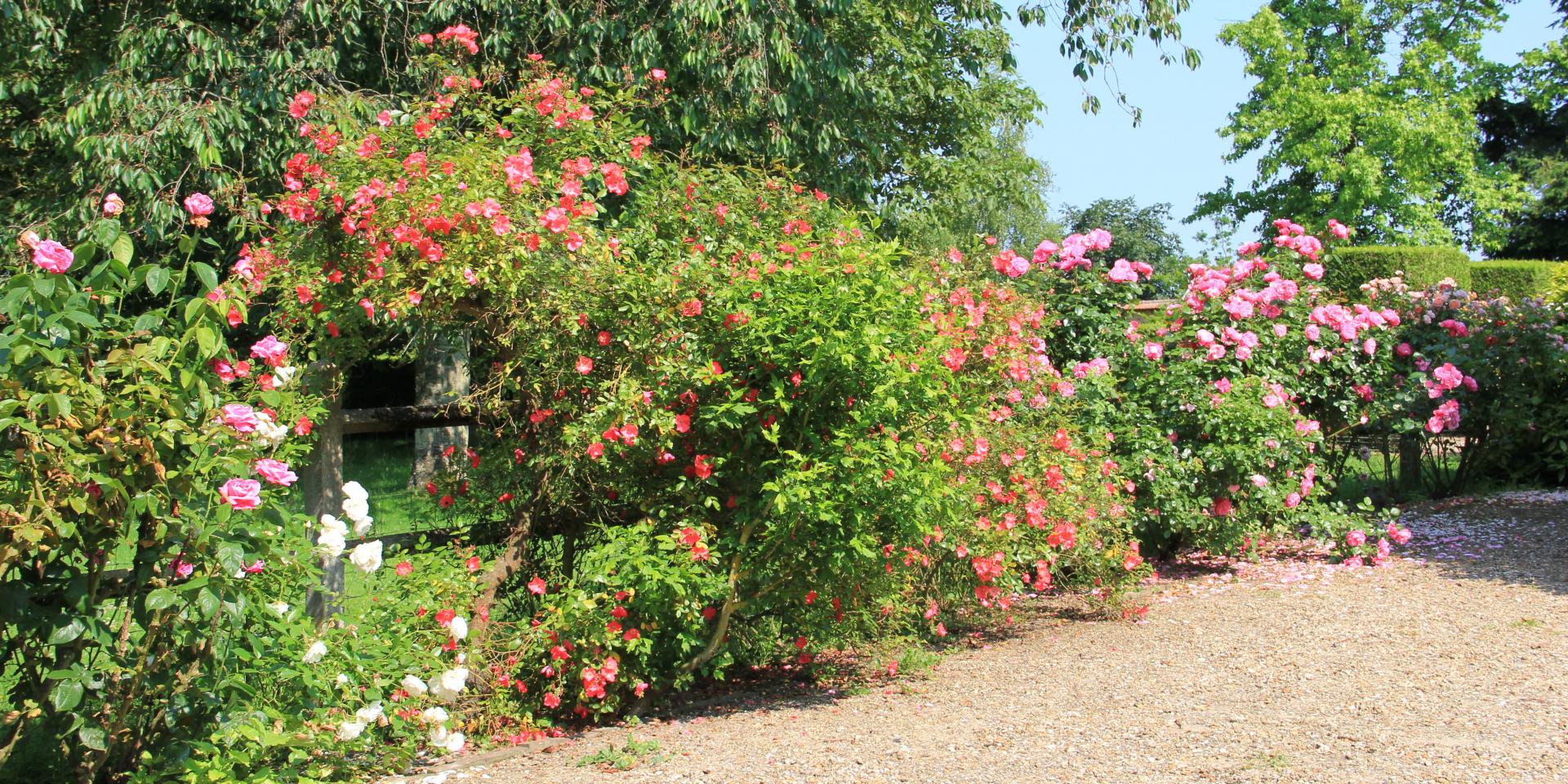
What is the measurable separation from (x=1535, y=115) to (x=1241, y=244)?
25.0 m

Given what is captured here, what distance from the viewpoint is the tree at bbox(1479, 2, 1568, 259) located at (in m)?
25.1

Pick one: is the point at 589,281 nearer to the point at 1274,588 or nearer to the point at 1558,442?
the point at 1274,588

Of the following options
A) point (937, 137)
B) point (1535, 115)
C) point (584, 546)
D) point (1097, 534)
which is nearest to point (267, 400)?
point (584, 546)

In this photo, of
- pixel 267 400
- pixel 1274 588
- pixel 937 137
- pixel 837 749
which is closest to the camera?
pixel 267 400

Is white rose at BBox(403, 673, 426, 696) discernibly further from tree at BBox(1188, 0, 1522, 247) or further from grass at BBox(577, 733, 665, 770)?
tree at BBox(1188, 0, 1522, 247)

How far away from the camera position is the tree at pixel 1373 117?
23.0 meters

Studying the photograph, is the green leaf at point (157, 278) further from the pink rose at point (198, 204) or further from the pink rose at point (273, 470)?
the pink rose at point (198, 204)

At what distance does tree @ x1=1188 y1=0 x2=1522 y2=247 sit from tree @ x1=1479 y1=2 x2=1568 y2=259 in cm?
68

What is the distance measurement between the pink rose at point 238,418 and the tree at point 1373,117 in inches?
932

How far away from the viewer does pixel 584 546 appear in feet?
14.5

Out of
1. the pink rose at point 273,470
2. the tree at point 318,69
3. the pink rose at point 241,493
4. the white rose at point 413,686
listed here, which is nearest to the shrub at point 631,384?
the white rose at point 413,686

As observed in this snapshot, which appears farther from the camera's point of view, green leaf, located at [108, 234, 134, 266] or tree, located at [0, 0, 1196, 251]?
tree, located at [0, 0, 1196, 251]

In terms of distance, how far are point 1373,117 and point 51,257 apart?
24.6 metres

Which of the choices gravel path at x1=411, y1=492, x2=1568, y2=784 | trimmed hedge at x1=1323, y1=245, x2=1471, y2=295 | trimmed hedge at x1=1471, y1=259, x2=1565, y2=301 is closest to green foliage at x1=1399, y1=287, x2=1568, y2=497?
gravel path at x1=411, y1=492, x2=1568, y2=784
